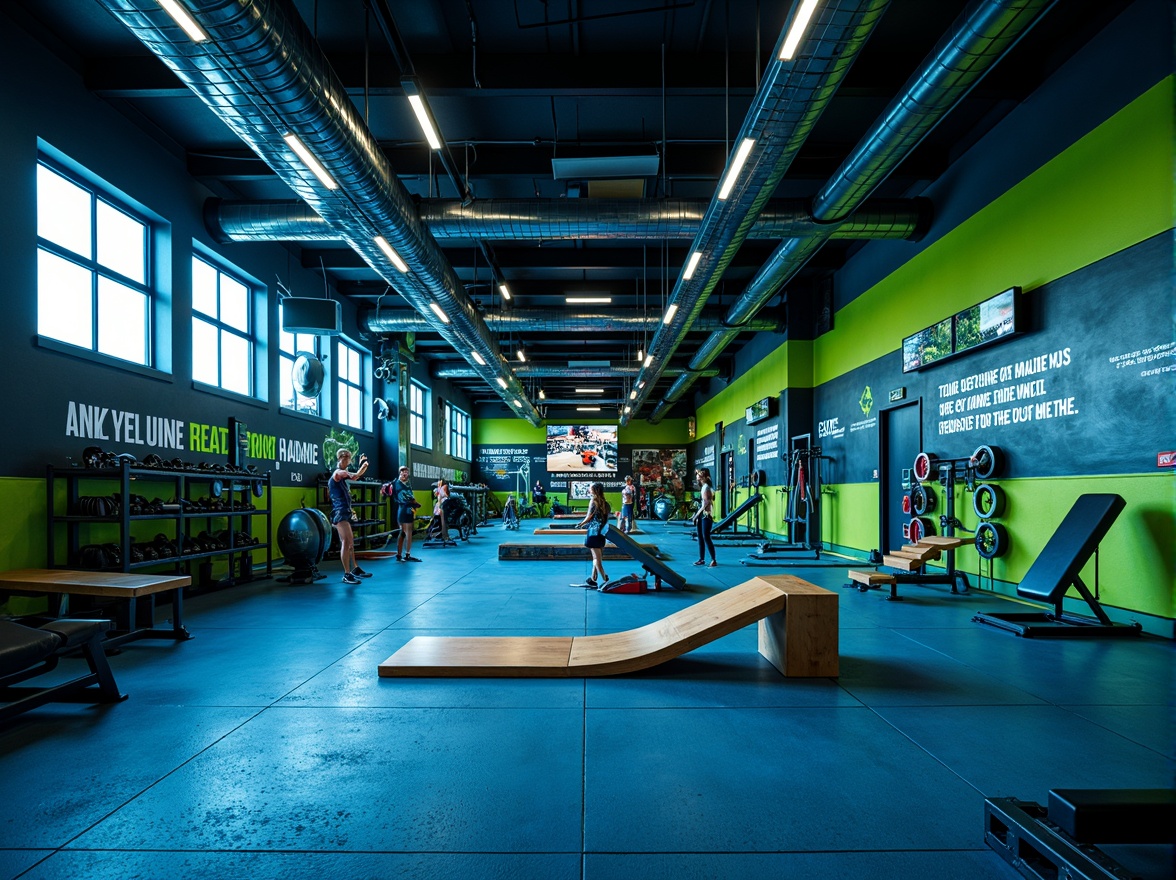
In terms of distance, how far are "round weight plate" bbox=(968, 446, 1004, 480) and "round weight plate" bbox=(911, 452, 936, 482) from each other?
0.80 m

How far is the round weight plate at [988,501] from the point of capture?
637 cm

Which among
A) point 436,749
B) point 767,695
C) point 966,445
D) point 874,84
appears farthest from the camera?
point 966,445

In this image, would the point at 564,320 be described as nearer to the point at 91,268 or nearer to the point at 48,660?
the point at 91,268

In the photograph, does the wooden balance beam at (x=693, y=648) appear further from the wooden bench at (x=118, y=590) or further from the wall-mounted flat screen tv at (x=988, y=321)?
the wall-mounted flat screen tv at (x=988, y=321)

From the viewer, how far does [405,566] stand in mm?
9570

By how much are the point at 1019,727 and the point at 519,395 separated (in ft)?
50.0

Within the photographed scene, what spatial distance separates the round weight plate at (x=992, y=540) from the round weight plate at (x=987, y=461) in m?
0.51

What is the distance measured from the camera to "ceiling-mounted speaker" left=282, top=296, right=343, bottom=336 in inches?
351

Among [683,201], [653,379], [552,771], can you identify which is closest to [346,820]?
[552,771]

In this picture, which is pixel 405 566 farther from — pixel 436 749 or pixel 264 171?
pixel 436 749

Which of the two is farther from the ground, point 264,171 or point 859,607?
point 264,171

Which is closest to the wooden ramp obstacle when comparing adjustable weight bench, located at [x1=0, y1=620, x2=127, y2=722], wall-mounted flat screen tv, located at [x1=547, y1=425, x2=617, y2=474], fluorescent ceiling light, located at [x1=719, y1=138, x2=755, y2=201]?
fluorescent ceiling light, located at [x1=719, y1=138, x2=755, y2=201]

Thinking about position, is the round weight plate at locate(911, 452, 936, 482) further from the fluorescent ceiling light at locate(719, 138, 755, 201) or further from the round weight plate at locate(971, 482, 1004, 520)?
the fluorescent ceiling light at locate(719, 138, 755, 201)

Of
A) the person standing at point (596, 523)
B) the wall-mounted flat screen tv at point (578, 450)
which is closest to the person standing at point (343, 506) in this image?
the person standing at point (596, 523)
